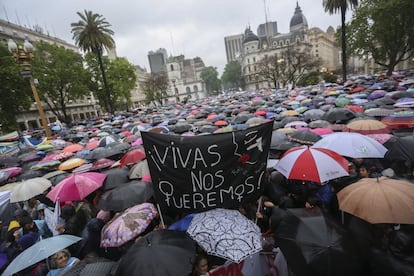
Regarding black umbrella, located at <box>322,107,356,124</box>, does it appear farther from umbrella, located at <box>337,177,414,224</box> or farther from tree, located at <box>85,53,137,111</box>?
tree, located at <box>85,53,137,111</box>

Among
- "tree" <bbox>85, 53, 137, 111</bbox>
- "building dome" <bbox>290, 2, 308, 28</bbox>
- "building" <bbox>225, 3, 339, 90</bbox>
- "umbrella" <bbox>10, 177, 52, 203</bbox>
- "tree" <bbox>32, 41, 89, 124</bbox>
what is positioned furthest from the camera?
"building dome" <bbox>290, 2, 308, 28</bbox>

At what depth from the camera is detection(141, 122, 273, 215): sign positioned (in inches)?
116

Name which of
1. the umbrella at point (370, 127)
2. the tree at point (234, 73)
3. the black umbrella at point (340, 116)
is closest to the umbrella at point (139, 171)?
the umbrella at point (370, 127)

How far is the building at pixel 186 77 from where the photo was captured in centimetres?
10425

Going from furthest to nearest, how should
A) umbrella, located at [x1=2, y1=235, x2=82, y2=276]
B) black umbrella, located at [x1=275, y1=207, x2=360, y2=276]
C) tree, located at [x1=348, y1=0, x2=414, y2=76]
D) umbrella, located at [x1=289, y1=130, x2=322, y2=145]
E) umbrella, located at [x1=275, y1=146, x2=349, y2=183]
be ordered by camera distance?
tree, located at [x1=348, y1=0, x2=414, y2=76] → umbrella, located at [x1=289, y1=130, x2=322, y2=145] → umbrella, located at [x1=275, y1=146, x2=349, y2=183] → umbrella, located at [x1=2, y1=235, x2=82, y2=276] → black umbrella, located at [x1=275, y1=207, x2=360, y2=276]

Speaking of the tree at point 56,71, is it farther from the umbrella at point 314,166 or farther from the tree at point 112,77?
the umbrella at point 314,166

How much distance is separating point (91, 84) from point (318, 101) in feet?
107

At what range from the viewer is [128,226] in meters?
3.26

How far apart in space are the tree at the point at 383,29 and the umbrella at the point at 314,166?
27.4m

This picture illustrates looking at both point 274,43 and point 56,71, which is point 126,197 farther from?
point 274,43

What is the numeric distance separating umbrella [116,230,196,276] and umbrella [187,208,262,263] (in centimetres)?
18

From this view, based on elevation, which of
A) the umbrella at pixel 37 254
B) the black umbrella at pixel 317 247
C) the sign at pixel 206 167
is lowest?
the black umbrella at pixel 317 247

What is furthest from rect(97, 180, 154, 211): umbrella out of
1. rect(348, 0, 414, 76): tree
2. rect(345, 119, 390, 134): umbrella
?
rect(348, 0, 414, 76): tree

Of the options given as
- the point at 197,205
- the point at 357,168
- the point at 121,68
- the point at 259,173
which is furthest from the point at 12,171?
the point at 121,68
